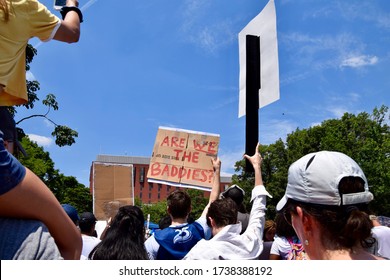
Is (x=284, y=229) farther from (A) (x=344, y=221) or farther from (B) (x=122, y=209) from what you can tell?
(A) (x=344, y=221)

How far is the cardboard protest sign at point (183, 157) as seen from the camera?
26.0 feet

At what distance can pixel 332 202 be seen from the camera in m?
2.09

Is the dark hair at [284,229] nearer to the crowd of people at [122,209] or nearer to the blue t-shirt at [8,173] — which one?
the crowd of people at [122,209]

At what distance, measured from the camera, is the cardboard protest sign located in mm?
7930

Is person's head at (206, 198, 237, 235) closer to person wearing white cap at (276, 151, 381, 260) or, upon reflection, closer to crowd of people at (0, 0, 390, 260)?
crowd of people at (0, 0, 390, 260)

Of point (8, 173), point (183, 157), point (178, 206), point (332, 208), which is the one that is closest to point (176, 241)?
point (178, 206)

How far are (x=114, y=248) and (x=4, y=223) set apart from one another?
220cm

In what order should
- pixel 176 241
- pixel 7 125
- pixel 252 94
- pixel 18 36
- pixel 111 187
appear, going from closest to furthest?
pixel 18 36 < pixel 7 125 < pixel 252 94 < pixel 176 241 < pixel 111 187

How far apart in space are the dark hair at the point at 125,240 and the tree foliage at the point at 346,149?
87.0 ft

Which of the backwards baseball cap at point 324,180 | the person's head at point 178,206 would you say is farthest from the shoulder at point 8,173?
the person's head at point 178,206

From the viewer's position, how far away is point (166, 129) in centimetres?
830

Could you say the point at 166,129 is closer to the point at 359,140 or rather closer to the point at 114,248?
the point at 114,248

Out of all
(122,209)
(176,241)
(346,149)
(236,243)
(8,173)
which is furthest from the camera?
(346,149)

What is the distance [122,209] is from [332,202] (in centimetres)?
223
